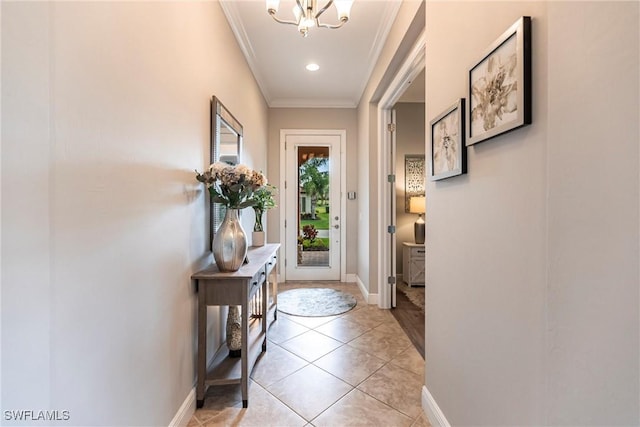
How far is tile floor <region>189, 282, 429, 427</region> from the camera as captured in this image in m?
1.69

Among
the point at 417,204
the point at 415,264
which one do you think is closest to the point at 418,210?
the point at 417,204

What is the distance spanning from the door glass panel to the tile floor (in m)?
1.93

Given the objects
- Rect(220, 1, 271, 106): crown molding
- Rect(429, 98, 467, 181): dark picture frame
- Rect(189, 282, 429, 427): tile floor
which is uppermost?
Rect(220, 1, 271, 106): crown molding

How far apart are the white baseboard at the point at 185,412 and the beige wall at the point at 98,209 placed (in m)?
0.05

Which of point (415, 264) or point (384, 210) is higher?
point (384, 210)

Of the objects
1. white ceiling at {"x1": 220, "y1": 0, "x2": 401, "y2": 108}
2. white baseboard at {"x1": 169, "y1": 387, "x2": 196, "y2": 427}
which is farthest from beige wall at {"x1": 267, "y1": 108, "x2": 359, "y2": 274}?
white baseboard at {"x1": 169, "y1": 387, "x2": 196, "y2": 427}

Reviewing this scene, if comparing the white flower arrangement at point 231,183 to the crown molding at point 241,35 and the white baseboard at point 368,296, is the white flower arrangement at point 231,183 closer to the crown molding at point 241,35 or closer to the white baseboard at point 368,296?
the crown molding at point 241,35

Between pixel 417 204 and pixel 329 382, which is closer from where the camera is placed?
pixel 329 382

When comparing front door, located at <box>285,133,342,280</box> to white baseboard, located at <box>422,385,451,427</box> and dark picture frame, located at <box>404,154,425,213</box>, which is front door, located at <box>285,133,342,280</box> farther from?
white baseboard, located at <box>422,385,451,427</box>

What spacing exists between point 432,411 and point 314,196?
3.48 metres

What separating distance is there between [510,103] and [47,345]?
162 cm

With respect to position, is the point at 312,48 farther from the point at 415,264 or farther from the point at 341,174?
the point at 415,264

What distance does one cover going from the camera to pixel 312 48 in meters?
3.06

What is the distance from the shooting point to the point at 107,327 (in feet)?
3.40
